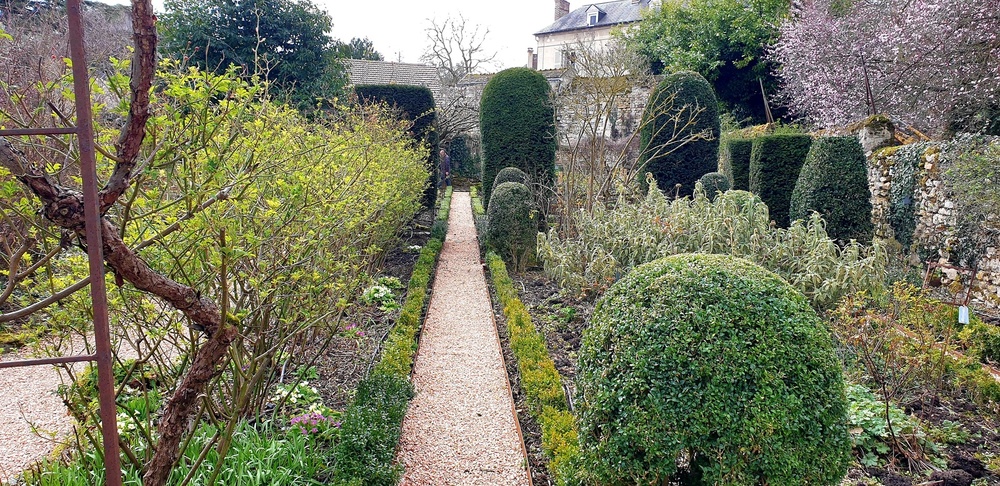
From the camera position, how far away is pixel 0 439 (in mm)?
3277

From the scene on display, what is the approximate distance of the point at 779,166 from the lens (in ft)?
30.2

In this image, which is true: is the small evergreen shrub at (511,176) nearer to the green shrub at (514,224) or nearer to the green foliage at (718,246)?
the green shrub at (514,224)

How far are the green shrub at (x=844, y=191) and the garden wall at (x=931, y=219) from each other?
0.76 meters

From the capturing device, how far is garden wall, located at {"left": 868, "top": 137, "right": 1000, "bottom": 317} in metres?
5.77

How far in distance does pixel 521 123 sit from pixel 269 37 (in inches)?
202

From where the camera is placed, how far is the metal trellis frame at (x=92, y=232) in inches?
48.4

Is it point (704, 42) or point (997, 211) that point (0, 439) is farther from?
point (704, 42)

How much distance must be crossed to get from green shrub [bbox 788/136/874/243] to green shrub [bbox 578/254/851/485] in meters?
5.25

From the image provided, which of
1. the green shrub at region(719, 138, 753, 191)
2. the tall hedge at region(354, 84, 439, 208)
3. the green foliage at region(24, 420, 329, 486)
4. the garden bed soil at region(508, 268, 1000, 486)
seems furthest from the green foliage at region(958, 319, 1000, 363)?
the tall hedge at region(354, 84, 439, 208)

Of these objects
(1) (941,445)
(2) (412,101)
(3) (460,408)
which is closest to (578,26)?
(2) (412,101)

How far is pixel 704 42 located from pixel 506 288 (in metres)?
13.4

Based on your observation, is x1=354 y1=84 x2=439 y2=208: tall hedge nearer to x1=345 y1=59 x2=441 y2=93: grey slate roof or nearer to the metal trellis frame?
x1=345 y1=59 x2=441 y2=93: grey slate roof

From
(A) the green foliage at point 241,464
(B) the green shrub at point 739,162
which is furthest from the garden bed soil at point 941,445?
(B) the green shrub at point 739,162

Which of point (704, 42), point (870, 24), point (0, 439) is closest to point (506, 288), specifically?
point (0, 439)
